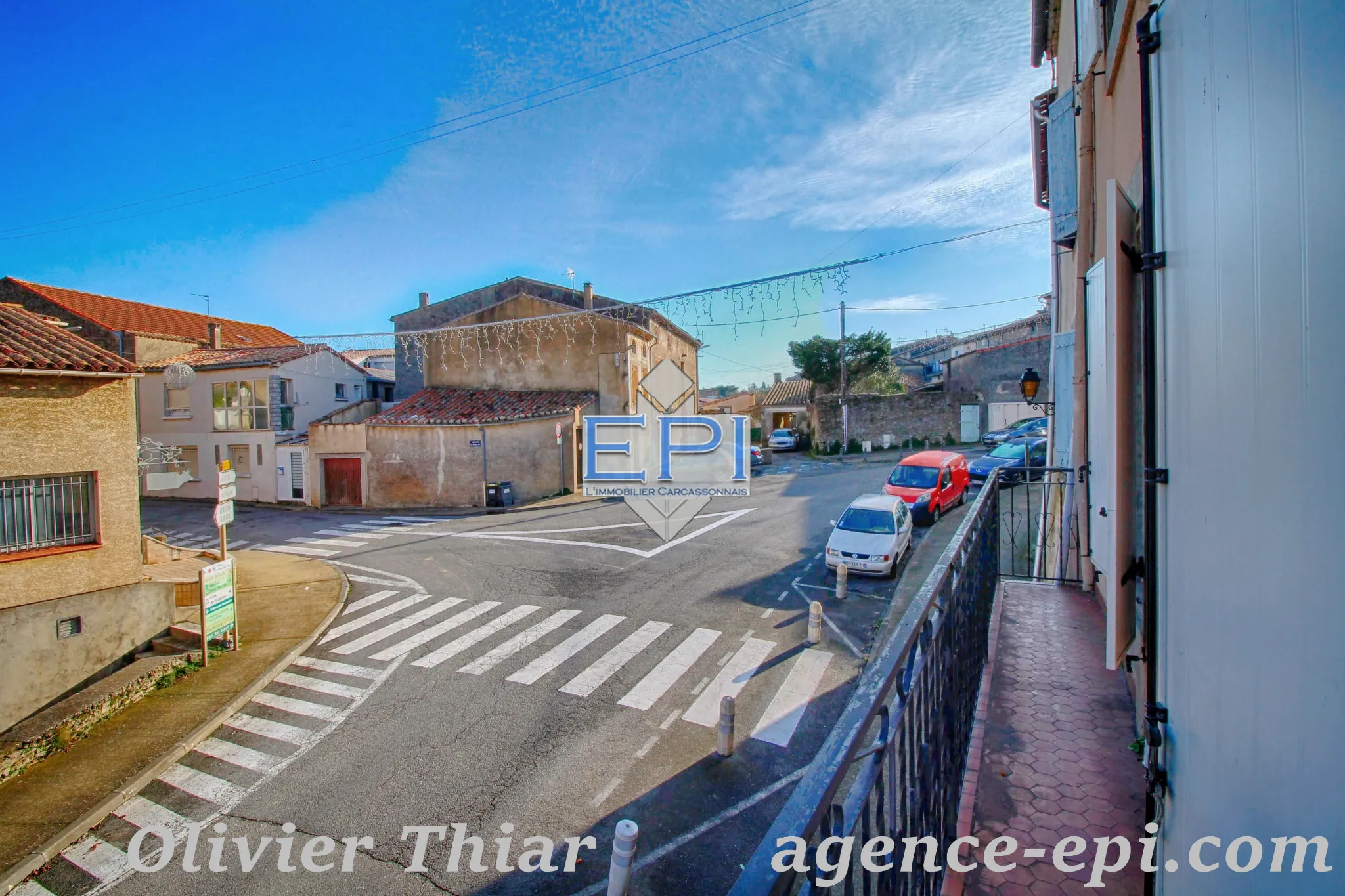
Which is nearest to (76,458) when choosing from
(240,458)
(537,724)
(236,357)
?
(537,724)

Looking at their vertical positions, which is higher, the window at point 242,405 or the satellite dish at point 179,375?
the satellite dish at point 179,375

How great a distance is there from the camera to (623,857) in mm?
3855

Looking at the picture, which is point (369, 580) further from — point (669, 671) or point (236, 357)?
point (236, 357)

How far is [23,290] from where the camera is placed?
25.5 meters

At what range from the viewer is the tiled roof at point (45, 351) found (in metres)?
8.52

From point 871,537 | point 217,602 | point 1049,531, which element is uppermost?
point 1049,531

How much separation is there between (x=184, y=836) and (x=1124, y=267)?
7937 millimetres

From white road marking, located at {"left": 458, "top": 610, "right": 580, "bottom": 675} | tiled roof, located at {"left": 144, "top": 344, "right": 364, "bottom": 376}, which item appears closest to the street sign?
white road marking, located at {"left": 458, "top": 610, "right": 580, "bottom": 675}

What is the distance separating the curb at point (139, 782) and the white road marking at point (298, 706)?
0.56ft

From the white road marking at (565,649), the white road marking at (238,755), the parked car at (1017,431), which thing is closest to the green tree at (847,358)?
the parked car at (1017,431)

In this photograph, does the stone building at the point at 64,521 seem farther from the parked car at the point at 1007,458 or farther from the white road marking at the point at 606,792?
the parked car at the point at 1007,458

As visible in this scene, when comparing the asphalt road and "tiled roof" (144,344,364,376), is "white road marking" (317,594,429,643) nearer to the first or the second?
the asphalt road

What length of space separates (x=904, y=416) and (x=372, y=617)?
26.8 meters

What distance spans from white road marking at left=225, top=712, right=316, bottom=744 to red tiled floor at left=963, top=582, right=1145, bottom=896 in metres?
6.99
